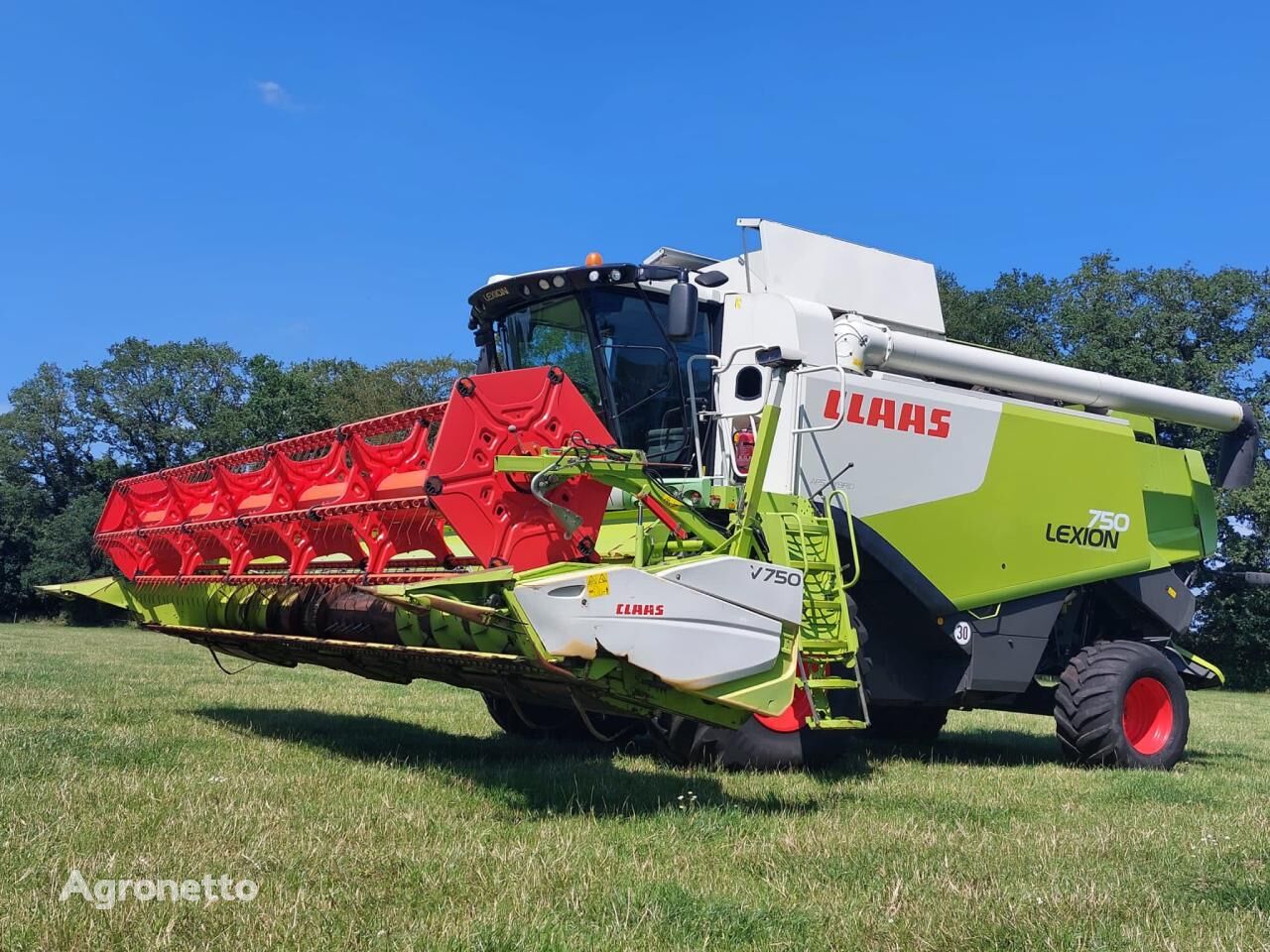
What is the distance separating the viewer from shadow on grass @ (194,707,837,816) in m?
5.12

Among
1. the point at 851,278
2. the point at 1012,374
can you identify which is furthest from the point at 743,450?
the point at 1012,374

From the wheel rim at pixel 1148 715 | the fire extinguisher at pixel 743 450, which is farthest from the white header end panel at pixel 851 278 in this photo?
the wheel rim at pixel 1148 715

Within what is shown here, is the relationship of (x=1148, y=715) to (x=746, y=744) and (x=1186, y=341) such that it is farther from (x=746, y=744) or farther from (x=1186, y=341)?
(x=1186, y=341)

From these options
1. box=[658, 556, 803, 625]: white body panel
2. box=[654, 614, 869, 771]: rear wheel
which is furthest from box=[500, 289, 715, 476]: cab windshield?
box=[658, 556, 803, 625]: white body panel

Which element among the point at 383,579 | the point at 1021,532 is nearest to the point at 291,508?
the point at 383,579

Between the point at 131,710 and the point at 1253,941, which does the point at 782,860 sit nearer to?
the point at 1253,941

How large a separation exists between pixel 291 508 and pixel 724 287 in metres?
3.21

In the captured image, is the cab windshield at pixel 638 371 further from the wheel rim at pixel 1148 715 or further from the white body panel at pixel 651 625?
the wheel rim at pixel 1148 715

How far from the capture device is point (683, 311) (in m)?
5.66

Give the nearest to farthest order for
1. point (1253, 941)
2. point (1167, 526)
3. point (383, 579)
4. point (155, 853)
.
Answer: point (1253, 941) < point (155, 853) < point (383, 579) < point (1167, 526)

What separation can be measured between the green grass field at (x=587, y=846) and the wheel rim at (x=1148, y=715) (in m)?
0.46

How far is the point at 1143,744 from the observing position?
789 centimetres

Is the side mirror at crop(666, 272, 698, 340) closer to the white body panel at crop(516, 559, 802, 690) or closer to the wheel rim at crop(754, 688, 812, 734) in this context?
the white body panel at crop(516, 559, 802, 690)

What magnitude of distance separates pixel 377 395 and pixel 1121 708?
1418 inches
